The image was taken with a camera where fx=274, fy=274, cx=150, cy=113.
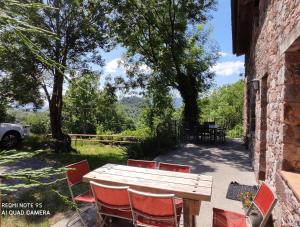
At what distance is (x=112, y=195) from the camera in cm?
340

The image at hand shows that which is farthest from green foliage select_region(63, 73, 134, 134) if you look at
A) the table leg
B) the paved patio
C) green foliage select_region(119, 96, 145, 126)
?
the table leg

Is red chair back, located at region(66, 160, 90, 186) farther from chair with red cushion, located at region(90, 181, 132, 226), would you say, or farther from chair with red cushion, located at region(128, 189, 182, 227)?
chair with red cushion, located at region(128, 189, 182, 227)

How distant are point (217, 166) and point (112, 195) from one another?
5227 millimetres

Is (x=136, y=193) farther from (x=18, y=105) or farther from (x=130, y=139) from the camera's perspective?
(x=130, y=139)

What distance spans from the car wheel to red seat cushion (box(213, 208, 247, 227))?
1002cm

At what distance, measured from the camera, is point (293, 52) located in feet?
10.9

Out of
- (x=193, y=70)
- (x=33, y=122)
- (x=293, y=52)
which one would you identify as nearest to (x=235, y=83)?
(x=193, y=70)

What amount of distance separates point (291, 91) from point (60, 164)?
7.58 meters

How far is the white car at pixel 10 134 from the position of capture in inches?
436

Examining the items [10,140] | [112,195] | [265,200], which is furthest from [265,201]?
[10,140]

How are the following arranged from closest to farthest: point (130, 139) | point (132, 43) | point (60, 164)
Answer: point (60, 164), point (132, 43), point (130, 139)

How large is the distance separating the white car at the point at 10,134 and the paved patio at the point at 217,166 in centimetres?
648

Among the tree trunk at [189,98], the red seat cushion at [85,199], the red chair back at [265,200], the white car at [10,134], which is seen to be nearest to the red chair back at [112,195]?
the red seat cushion at [85,199]

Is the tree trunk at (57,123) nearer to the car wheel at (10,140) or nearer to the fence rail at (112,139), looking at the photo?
the car wheel at (10,140)
